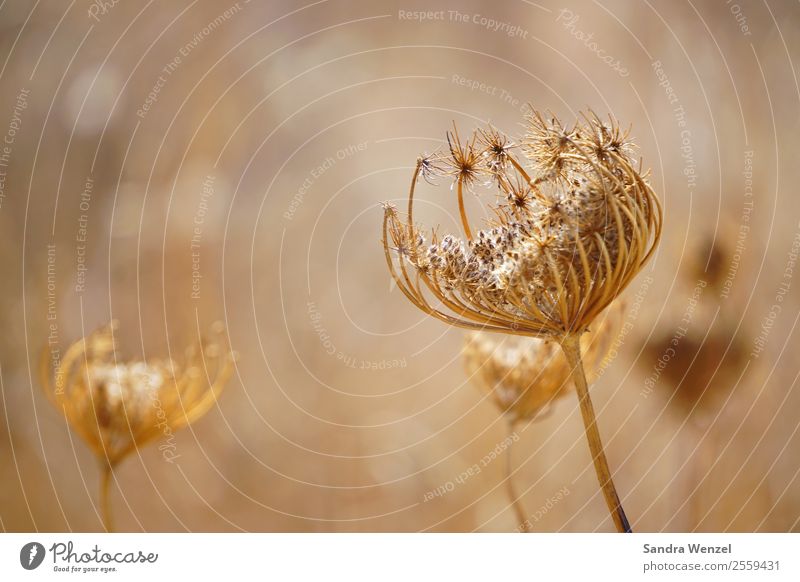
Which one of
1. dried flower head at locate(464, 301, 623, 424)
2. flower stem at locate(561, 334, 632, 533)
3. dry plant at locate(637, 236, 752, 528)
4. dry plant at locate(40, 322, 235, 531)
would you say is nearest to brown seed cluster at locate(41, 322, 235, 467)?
dry plant at locate(40, 322, 235, 531)

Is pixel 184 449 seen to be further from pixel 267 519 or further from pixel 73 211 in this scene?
pixel 73 211

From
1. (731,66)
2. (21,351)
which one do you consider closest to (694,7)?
(731,66)

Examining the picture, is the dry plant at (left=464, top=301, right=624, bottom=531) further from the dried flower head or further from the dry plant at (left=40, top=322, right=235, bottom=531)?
the dry plant at (left=40, top=322, right=235, bottom=531)

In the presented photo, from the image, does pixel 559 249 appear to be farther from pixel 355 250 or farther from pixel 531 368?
pixel 355 250

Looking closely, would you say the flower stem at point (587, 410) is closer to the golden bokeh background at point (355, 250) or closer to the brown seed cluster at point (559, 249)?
the brown seed cluster at point (559, 249)

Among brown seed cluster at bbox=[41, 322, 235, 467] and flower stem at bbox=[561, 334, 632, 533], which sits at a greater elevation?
brown seed cluster at bbox=[41, 322, 235, 467]

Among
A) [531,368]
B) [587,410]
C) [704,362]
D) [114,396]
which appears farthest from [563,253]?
[114,396]
